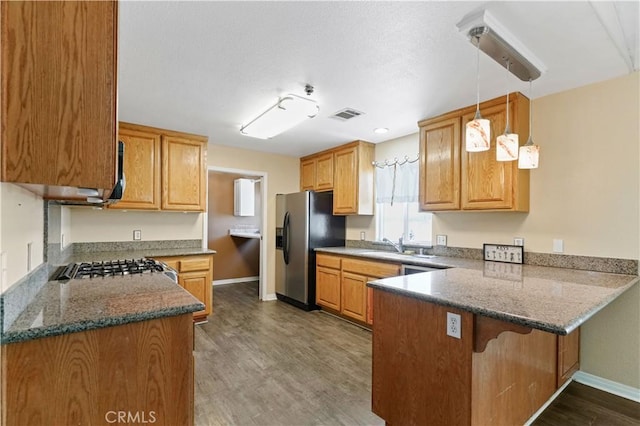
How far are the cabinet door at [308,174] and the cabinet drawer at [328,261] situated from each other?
1.19m

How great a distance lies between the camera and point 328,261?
4.13 metres

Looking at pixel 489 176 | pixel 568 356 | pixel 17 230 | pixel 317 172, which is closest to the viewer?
pixel 17 230

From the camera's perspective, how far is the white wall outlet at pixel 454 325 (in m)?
1.49

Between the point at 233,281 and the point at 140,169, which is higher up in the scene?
the point at 140,169

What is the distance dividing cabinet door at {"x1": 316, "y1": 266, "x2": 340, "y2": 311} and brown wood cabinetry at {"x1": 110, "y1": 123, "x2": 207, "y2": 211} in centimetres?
179

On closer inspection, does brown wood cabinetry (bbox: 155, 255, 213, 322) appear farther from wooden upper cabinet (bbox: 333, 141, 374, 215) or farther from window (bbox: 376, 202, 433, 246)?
window (bbox: 376, 202, 433, 246)

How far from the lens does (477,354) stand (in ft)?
4.80

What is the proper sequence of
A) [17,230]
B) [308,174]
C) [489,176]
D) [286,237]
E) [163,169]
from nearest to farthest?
[17,230], [489,176], [163,169], [286,237], [308,174]

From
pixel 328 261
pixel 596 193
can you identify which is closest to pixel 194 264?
pixel 328 261

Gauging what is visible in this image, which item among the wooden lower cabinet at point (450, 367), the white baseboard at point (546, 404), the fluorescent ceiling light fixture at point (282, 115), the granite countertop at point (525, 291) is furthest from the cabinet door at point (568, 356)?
the fluorescent ceiling light fixture at point (282, 115)

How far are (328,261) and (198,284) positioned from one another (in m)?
1.64

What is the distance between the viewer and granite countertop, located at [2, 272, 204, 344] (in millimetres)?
1050

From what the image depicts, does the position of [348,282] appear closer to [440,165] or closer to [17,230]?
[440,165]

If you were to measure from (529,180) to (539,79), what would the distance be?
2.79ft
